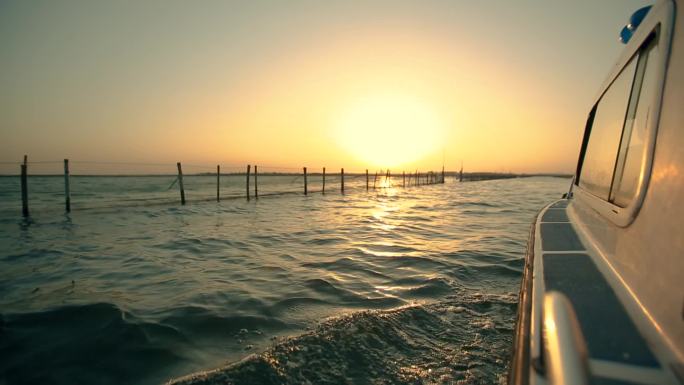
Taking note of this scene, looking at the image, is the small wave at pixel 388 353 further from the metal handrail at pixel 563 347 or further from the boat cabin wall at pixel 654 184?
the metal handrail at pixel 563 347

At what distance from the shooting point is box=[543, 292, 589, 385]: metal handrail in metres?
0.67

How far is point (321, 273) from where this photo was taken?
5184 mm

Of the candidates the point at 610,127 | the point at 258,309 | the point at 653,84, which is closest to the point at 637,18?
the point at 610,127

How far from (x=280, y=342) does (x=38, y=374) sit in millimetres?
1734

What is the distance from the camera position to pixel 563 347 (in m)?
0.73

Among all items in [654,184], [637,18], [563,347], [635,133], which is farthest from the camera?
[637,18]

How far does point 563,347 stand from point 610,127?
288cm

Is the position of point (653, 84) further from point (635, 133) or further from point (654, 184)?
point (654, 184)

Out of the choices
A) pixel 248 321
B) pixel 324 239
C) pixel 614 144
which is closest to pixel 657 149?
pixel 614 144

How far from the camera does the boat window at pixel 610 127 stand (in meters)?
2.45

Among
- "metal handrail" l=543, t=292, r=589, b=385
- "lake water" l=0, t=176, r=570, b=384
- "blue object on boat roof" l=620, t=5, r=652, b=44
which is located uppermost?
"blue object on boat roof" l=620, t=5, r=652, b=44

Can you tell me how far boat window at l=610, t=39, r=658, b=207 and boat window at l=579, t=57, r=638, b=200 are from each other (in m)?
0.18

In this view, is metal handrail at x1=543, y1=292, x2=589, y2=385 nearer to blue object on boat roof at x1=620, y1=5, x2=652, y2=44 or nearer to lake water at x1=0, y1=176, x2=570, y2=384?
lake water at x1=0, y1=176, x2=570, y2=384

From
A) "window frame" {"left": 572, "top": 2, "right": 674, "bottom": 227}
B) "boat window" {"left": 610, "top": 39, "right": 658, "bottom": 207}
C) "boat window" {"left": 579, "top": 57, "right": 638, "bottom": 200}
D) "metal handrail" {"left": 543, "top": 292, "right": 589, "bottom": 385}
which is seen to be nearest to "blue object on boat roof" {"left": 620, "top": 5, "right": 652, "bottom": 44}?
"boat window" {"left": 579, "top": 57, "right": 638, "bottom": 200}
